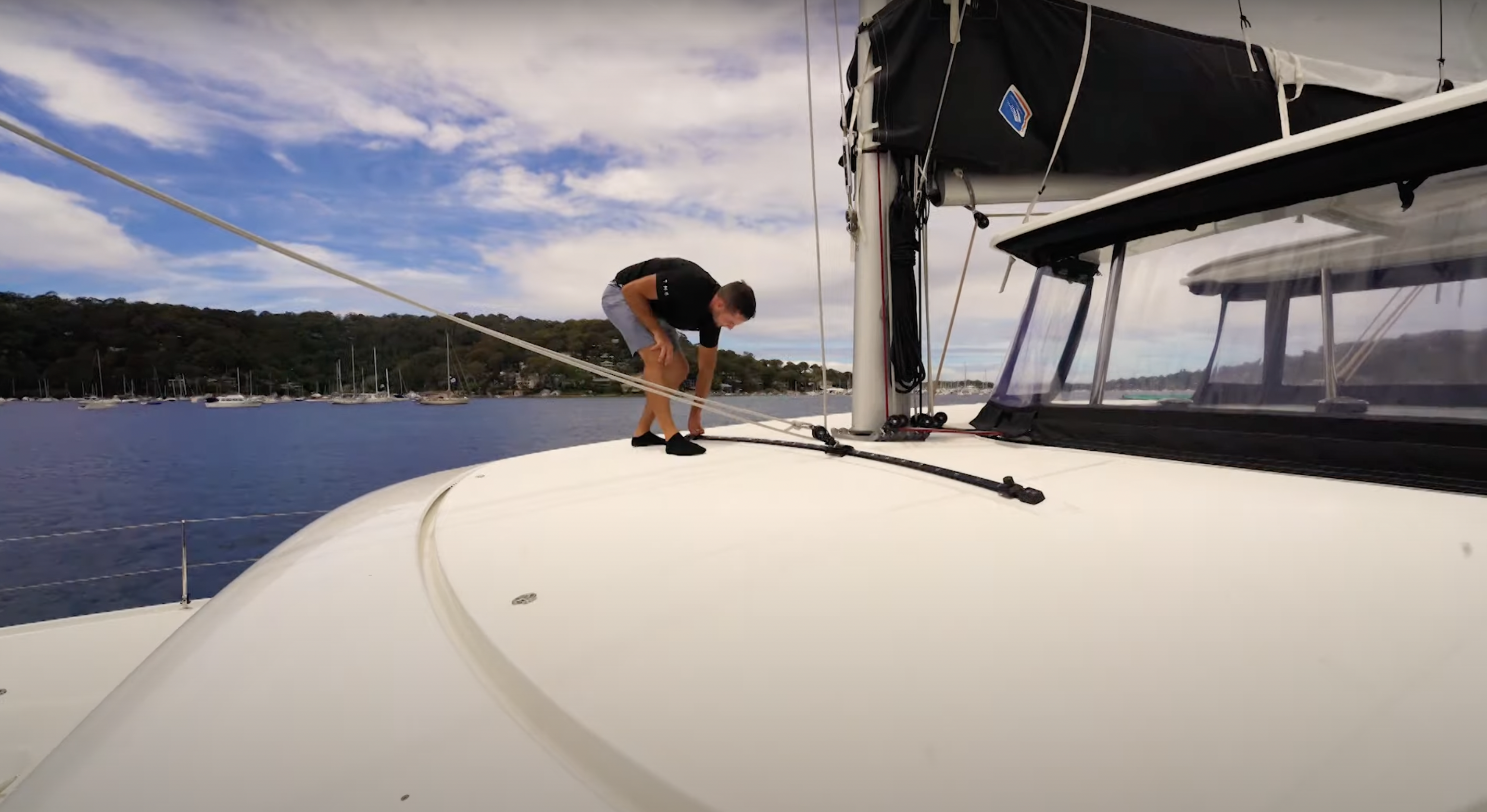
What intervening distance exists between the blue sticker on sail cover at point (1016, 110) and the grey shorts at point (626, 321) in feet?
7.01

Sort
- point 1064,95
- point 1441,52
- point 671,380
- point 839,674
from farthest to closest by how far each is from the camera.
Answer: point 1441,52, point 1064,95, point 671,380, point 839,674

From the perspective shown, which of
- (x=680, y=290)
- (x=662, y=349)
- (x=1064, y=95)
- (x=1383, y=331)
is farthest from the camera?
(x=1064, y=95)

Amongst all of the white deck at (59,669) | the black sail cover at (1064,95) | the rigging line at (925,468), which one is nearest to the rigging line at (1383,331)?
the rigging line at (925,468)

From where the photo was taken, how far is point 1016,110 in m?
3.14

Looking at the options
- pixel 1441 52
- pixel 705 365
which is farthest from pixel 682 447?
pixel 1441 52

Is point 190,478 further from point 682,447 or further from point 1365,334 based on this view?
point 1365,334

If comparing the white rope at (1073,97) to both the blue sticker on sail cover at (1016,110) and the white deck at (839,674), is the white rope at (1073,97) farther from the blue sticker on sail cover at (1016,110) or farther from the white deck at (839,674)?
the white deck at (839,674)

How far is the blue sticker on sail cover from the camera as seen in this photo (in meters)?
3.13

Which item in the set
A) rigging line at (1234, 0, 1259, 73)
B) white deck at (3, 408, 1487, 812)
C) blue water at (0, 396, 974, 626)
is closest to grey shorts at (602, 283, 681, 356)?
white deck at (3, 408, 1487, 812)

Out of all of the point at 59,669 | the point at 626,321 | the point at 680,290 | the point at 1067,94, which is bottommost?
the point at 59,669

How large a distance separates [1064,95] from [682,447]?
2821mm

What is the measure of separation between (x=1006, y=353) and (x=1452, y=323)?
4.86ft

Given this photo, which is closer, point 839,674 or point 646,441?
point 839,674

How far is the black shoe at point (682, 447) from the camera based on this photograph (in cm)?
275
